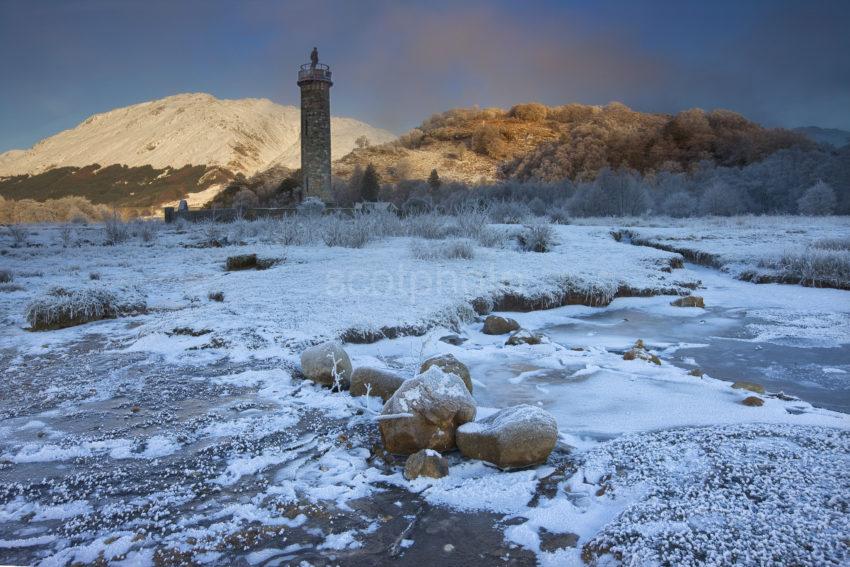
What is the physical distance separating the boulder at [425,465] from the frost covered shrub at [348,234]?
8747mm

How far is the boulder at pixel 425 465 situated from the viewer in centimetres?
271

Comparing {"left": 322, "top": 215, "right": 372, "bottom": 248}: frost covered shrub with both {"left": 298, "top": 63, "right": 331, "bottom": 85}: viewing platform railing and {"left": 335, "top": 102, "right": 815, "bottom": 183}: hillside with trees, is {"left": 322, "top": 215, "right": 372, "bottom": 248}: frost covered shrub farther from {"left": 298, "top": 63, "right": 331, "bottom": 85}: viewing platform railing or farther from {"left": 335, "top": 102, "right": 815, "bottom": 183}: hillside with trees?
{"left": 335, "top": 102, "right": 815, "bottom": 183}: hillside with trees

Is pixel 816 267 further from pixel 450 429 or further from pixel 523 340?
pixel 450 429

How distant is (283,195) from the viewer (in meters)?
37.7

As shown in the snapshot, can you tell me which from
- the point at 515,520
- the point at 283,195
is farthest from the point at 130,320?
the point at 283,195

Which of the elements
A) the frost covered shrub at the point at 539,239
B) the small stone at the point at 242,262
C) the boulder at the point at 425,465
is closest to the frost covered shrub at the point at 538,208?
the frost covered shrub at the point at 539,239

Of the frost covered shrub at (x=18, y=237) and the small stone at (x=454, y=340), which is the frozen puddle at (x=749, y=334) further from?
the frost covered shrub at (x=18, y=237)

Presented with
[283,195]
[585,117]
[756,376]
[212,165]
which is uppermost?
[585,117]

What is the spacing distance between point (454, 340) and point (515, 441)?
2774mm

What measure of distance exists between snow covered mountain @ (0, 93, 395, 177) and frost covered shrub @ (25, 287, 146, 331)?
3315 cm

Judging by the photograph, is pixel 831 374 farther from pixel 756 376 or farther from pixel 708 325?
pixel 708 325

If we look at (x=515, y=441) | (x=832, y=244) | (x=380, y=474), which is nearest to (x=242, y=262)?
(x=380, y=474)

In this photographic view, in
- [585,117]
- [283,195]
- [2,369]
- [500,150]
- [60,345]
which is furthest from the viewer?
[585,117]

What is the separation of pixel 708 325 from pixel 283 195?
34.0m
